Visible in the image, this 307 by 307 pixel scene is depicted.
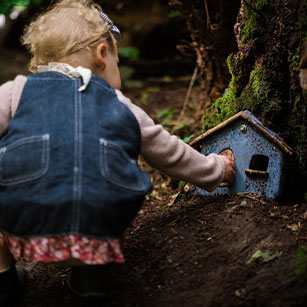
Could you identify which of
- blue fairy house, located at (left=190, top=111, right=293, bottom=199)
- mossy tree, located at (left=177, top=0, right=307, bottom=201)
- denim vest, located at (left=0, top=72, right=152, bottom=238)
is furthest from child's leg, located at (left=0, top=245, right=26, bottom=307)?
mossy tree, located at (left=177, top=0, right=307, bottom=201)

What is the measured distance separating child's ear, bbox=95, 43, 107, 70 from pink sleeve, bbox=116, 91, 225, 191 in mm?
217

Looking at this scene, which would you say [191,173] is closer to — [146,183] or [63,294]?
[146,183]

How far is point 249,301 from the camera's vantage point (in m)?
1.76

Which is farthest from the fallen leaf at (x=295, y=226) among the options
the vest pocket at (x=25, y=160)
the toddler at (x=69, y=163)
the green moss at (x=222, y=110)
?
the vest pocket at (x=25, y=160)

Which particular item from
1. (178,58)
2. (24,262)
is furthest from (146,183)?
(178,58)

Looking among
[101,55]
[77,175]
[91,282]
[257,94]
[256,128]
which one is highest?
[101,55]

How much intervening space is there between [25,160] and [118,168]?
0.42m

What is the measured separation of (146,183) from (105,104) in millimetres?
445

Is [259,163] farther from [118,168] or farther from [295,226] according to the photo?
[118,168]

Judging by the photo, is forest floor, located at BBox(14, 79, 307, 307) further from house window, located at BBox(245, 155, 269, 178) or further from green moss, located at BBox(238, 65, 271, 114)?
green moss, located at BBox(238, 65, 271, 114)

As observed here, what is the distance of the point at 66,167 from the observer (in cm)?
181

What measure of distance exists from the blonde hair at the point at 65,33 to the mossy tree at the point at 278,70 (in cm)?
93

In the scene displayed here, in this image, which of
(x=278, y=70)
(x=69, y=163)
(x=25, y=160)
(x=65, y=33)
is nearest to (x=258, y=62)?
(x=278, y=70)

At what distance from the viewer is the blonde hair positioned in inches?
85.6
